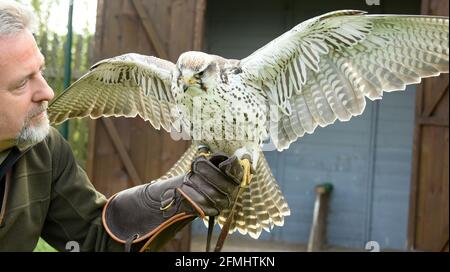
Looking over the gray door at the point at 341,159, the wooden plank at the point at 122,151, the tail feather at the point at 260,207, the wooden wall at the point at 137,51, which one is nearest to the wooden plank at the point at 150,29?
the wooden wall at the point at 137,51

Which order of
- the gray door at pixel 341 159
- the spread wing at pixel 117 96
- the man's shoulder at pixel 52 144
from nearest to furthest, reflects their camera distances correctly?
the man's shoulder at pixel 52 144 < the spread wing at pixel 117 96 < the gray door at pixel 341 159

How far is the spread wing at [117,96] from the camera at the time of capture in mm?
2914

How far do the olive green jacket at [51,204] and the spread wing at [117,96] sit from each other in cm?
63

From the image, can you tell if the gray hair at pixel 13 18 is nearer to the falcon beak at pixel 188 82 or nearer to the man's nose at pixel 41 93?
the man's nose at pixel 41 93

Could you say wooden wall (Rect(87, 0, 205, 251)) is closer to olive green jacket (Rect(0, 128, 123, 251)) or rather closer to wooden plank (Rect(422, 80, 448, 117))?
wooden plank (Rect(422, 80, 448, 117))

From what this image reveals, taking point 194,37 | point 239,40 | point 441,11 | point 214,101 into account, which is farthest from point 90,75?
point 239,40

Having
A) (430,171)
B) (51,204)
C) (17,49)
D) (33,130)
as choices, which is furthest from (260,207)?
(430,171)

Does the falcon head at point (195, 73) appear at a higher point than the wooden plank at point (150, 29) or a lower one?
lower

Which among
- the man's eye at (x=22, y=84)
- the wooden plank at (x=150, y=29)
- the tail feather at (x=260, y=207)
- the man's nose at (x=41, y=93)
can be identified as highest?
the wooden plank at (x=150, y=29)

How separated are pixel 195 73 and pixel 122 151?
286 cm

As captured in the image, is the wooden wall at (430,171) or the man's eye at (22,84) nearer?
the man's eye at (22,84)

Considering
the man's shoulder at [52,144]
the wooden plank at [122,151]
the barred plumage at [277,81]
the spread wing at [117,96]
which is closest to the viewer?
the man's shoulder at [52,144]

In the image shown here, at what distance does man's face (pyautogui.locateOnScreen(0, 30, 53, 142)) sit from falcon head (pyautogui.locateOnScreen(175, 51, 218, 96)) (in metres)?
0.52

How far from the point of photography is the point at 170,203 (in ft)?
7.14
